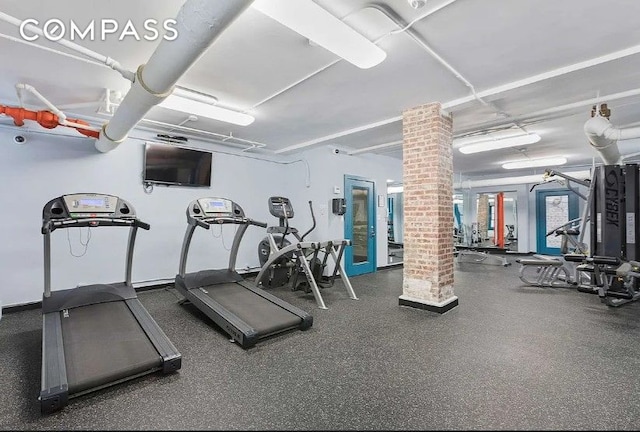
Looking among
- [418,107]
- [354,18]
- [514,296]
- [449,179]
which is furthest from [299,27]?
[514,296]

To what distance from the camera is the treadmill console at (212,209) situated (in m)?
4.14

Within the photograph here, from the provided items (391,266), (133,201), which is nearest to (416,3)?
(133,201)

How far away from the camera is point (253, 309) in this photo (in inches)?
144

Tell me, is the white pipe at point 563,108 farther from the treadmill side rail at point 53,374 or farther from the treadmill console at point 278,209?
the treadmill side rail at point 53,374

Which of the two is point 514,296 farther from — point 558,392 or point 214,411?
point 214,411

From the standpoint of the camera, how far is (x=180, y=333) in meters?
3.39

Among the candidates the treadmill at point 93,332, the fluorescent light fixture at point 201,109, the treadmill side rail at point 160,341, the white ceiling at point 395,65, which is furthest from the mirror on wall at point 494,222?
the treadmill at point 93,332

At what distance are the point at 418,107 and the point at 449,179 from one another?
41.2 inches

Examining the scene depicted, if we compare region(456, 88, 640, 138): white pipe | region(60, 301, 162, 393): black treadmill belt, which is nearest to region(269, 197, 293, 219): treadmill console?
region(60, 301, 162, 393): black treadmill belt

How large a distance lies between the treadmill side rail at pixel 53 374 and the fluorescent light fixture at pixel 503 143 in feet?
20.3

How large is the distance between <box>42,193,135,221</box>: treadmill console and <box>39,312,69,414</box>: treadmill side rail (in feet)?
3.56

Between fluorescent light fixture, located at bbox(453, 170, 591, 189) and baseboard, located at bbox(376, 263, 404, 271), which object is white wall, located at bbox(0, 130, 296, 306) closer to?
baseboard, located at bbox(376, 263, 404, 271)

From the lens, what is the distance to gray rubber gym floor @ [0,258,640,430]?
1.97 m

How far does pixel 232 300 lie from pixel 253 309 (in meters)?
0.38
